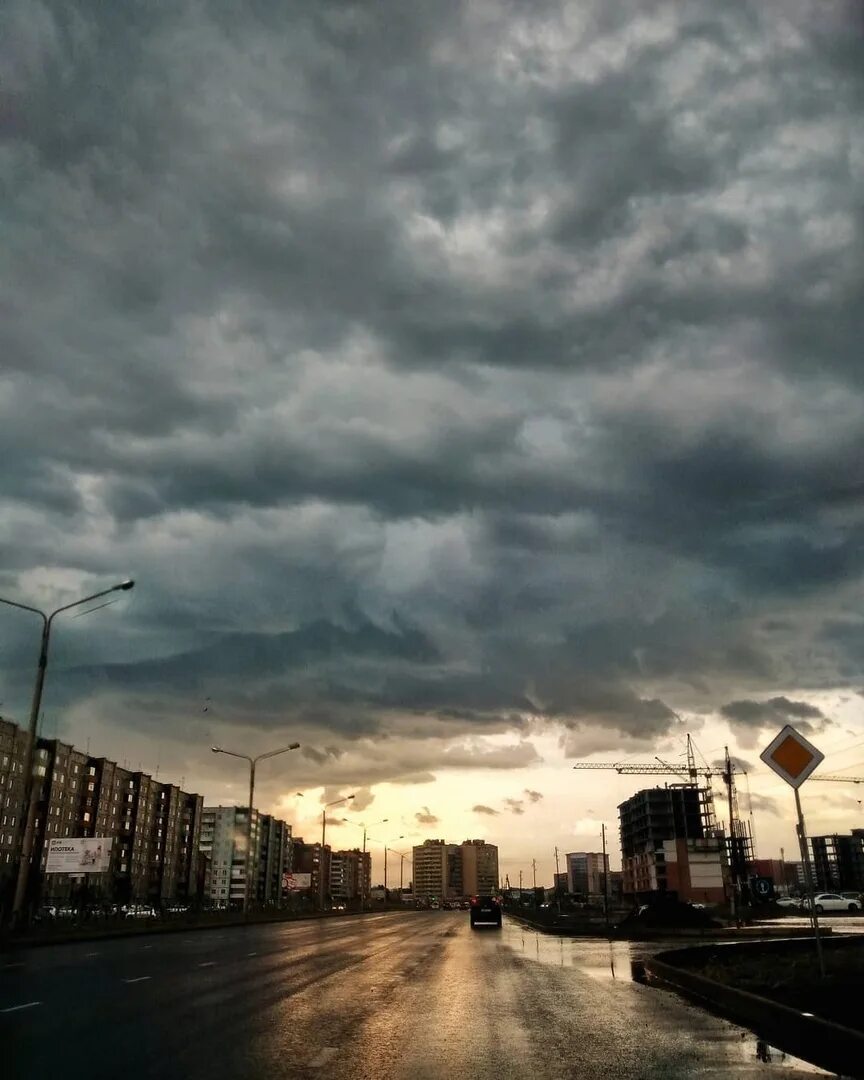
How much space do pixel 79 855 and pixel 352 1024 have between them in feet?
133

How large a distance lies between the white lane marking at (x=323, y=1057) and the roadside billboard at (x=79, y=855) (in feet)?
136

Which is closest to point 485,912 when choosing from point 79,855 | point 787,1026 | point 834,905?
point 834,905

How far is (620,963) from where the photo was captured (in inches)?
981

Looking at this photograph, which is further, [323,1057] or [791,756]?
[791,756]

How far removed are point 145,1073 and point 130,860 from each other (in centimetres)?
18559

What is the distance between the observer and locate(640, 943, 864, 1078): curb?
31.3 feet

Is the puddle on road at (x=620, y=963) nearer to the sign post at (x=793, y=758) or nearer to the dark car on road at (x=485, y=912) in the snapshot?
the sign post at (x=793, y=758)

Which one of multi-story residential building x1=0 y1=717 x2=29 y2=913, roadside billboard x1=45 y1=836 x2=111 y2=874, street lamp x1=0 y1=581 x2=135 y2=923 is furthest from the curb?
multi-story residential building x1=0 y1=717 x2=29 y2=913

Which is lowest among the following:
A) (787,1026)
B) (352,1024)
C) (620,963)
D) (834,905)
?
(834,905)

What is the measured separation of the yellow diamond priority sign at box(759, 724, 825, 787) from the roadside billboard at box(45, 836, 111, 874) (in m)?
41.5

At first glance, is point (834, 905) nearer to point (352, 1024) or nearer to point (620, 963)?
point (620, 963)

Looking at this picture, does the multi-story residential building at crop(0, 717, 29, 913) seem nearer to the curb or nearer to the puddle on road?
the puddle on road

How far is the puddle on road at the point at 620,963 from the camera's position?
9727mm

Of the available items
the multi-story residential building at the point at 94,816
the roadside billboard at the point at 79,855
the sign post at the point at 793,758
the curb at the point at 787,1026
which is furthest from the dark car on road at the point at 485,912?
the multi-story residential building at the point at 94,816
